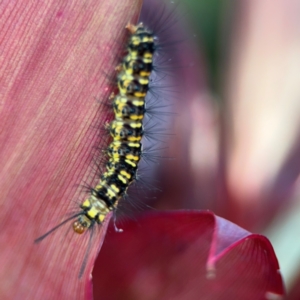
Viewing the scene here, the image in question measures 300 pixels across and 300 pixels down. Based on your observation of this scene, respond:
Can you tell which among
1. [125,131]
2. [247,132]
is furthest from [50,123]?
[247,132]

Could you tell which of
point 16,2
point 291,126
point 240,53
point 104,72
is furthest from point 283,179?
point 16,2

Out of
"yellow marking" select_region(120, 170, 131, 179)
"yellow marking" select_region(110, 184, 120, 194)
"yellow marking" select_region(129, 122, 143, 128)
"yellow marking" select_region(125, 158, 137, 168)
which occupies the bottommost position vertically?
"yellow marking" select_region(110, 184, 120, 194)

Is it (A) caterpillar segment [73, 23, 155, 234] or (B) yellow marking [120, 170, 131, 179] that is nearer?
(A) caterpillar segment [73, 23, 155, 234]

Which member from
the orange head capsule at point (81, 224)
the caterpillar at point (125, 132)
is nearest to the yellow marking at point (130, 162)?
the caterpillar at point (125, 132)

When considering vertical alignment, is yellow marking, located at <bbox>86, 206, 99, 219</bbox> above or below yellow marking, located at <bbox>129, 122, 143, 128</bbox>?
below

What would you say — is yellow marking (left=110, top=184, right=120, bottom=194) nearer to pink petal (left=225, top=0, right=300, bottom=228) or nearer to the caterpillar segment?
the caterpillar segment

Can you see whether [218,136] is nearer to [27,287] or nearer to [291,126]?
[291,126]

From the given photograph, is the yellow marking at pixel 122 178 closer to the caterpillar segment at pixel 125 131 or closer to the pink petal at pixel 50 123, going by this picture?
the caterpillar segment at pixel 125 131

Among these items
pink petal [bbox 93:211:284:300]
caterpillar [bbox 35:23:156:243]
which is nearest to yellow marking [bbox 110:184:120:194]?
caterpillar [bbox 35:23:156:243]
